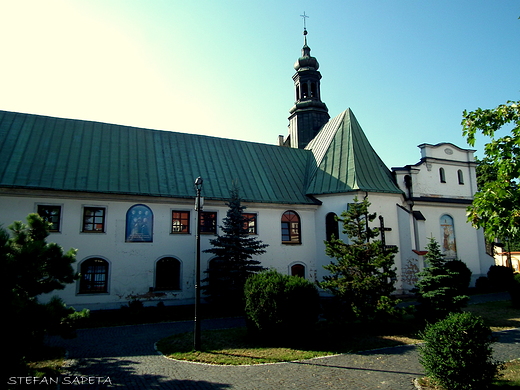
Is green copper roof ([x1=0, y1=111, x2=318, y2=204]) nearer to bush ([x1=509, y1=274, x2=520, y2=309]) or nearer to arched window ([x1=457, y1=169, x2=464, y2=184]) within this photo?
arched window ([x1=457, y1=169, x2=464, y2=184])

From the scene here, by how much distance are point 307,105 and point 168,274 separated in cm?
1850

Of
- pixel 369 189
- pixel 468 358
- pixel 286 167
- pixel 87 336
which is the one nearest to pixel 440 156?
pixel 369 189

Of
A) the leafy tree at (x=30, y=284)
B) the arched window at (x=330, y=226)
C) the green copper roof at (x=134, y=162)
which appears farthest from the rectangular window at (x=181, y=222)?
the leafy tree at (x=30, y=284)

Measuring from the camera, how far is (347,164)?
2253 cm

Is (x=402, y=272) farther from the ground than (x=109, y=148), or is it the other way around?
(x=109, y=148)

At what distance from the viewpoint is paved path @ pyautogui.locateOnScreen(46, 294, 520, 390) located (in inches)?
294

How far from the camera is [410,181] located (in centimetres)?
2444

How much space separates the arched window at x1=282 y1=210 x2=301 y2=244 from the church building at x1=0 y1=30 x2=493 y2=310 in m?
0.07

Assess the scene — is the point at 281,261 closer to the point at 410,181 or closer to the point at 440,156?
the point at 410,181

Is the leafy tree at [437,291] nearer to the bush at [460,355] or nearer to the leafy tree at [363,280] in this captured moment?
the leafy tree at [363,280]

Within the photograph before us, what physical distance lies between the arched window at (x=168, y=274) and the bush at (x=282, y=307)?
8.98 meters

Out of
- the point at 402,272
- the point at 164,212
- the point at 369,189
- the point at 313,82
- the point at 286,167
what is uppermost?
the point at 313,82

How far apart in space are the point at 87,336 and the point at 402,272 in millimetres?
17077

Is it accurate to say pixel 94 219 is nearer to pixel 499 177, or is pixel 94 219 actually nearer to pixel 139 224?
pixel 139 224
